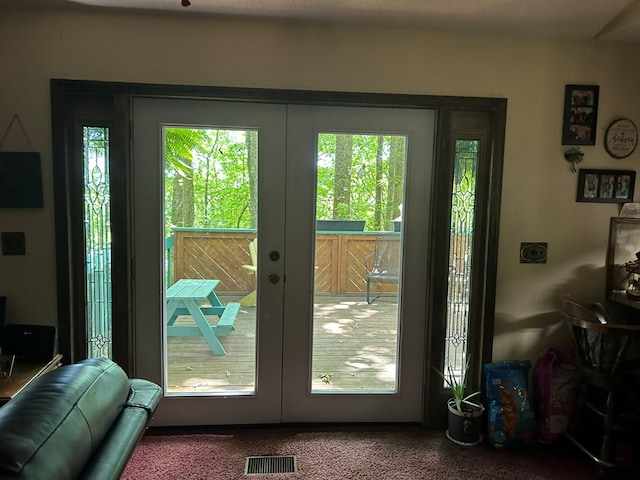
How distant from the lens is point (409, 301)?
2.35 metres

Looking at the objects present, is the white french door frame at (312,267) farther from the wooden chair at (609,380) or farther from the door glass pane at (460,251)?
the wooden chair at (609,380)

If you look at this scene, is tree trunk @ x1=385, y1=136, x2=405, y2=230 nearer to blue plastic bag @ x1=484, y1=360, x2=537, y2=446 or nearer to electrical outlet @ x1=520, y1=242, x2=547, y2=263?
electrical outlet @ x1=520, y1=242, x2=547, y2=263

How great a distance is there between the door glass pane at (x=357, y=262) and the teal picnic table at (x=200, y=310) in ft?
1.66

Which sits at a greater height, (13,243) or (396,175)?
(396,175)

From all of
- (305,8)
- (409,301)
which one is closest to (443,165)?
(409,301)

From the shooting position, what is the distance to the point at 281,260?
7.47ft

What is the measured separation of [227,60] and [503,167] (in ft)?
5.09

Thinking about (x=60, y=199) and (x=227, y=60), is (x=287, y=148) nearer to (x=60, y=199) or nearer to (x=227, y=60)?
(x=227, y=60)

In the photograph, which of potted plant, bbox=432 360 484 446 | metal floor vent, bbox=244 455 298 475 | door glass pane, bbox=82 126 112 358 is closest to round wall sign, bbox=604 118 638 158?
potted plant, bbox=432 360 484 446

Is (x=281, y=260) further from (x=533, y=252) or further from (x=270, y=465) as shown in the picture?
(x=533, y=252)

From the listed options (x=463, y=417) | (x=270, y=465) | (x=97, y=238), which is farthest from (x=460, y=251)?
(x=97, y=238)

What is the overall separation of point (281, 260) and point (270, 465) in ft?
3.36

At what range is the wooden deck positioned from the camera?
2.32m

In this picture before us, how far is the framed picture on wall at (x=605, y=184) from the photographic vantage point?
88.5 inches
